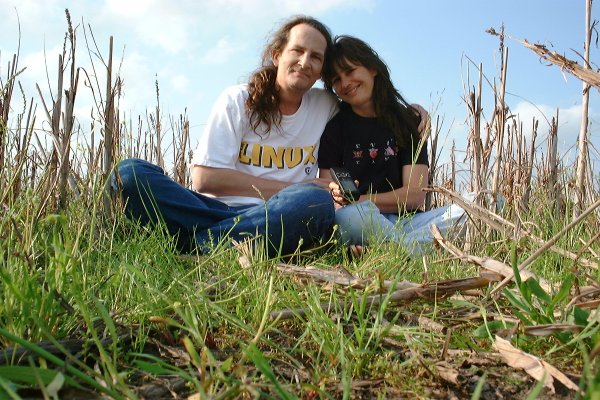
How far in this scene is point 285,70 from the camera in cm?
269

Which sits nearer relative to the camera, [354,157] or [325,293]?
[325,293]

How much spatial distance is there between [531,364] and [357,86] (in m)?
2.18

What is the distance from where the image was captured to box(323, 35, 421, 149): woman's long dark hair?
2.77 m

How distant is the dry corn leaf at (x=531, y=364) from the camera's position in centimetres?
72

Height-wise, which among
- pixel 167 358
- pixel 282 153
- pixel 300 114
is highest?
pixel 300 114

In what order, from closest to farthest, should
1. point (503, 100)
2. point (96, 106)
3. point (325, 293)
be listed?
point (325, 293), point (96, 106), point (503, 100)

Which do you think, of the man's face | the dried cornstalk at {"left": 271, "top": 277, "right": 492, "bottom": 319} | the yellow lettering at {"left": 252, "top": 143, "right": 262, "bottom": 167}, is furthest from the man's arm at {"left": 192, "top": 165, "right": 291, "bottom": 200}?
the dried cornstalk at {"left": 271, "top": 277, "right": 492, "bottom": 319}

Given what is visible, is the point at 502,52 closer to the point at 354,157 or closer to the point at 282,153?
the point at 354,157

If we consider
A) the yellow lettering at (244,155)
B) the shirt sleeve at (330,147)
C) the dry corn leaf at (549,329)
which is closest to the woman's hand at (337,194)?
the shirt sleeve at (330,147)

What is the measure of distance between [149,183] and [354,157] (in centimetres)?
101

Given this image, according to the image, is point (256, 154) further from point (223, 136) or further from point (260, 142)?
point (223, 136)

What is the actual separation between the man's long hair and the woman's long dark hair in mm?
70

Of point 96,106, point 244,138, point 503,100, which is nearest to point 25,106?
point 96,106

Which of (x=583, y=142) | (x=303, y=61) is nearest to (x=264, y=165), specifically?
(x=303, y=61)
